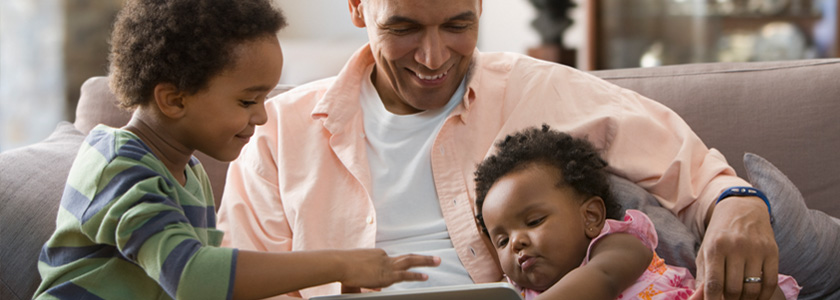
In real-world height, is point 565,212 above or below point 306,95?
below

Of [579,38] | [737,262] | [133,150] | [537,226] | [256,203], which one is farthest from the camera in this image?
[579,38]

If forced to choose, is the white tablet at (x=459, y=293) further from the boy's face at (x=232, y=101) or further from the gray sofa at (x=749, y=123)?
the gray sofa at (x=749, y=123)

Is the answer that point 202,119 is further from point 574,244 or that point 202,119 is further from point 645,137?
point 645,137

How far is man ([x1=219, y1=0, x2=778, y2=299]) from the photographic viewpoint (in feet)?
5.26

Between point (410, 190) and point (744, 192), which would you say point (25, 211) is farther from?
point (744, 192)

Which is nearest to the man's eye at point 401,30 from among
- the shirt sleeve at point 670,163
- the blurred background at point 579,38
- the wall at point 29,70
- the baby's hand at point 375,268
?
the shirt sleeve at point 670,163

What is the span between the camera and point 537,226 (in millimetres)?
1396

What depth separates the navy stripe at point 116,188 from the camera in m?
1.09

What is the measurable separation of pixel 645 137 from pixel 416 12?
52cm

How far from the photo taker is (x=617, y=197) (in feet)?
4.99

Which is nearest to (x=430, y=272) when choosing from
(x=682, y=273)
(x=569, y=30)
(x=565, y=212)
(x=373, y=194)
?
(x=373, y=194)

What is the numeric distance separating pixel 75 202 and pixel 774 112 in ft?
4.81

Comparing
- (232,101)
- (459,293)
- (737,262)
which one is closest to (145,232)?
(232,101)

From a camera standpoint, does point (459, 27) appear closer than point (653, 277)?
No
